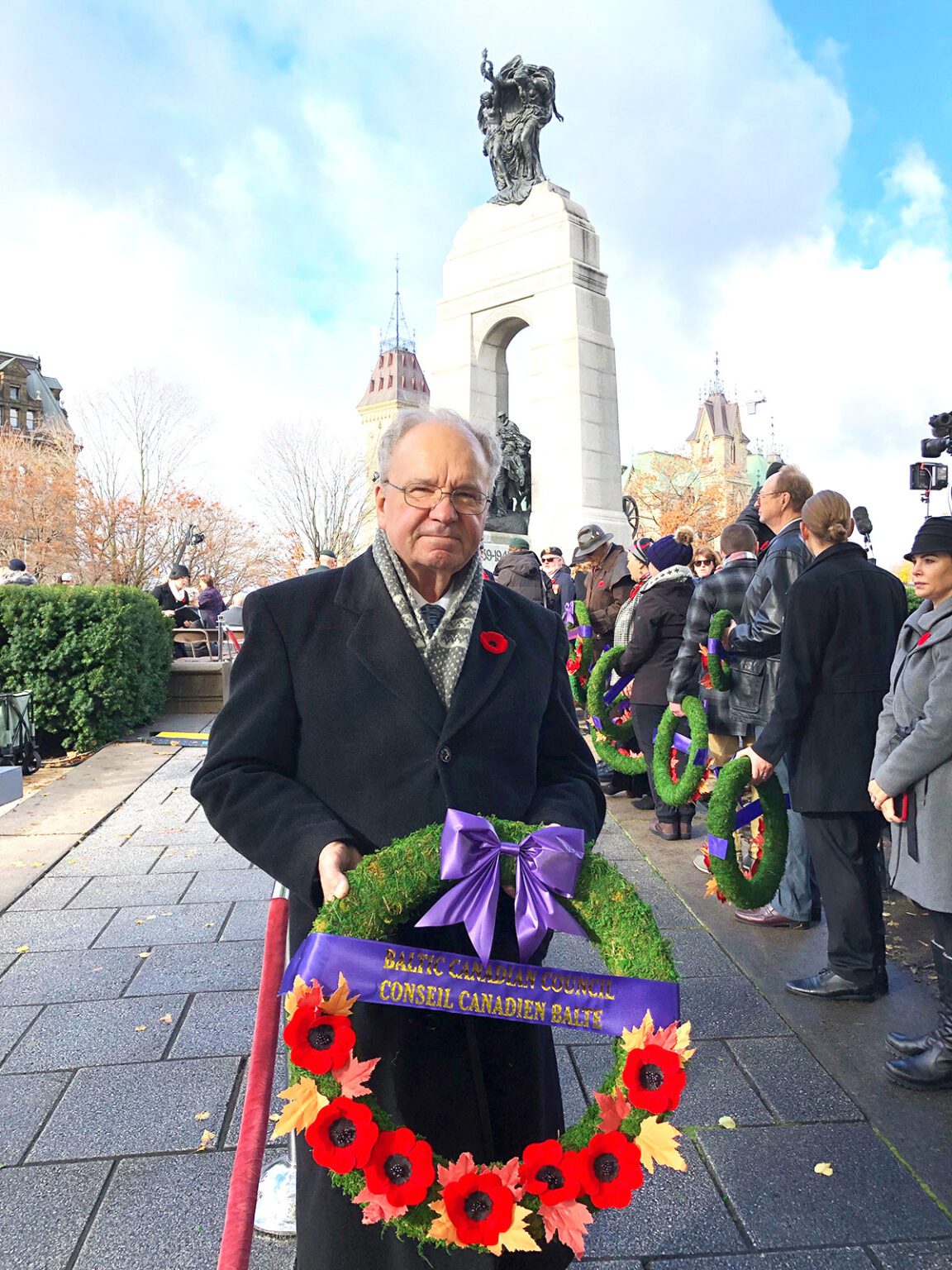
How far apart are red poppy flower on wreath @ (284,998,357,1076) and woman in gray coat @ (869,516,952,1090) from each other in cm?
251

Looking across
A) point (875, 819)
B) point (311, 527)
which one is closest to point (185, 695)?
point (875, 819)

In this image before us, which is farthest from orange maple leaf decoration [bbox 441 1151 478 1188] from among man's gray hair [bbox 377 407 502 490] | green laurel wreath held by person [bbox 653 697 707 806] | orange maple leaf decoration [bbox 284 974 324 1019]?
green laurel wreath held by person [bbox 653 697 707 806]

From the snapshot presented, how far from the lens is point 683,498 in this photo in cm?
4900

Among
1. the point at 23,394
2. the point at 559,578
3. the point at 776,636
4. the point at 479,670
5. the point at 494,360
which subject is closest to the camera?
the point at 479,670

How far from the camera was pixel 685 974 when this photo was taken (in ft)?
14.0

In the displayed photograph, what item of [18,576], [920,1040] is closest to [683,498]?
[18,576]

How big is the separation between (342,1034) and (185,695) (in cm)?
1107

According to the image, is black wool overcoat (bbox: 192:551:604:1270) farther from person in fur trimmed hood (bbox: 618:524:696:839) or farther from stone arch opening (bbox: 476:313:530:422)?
stone arch opening (bbox: 476:313:530:422)

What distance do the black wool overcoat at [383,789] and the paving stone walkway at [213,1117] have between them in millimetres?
849

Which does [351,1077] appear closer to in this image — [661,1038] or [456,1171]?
[456,1171]

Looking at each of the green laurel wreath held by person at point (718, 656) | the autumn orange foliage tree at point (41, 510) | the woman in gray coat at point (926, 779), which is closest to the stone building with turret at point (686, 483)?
the autumn orange foliage tree at point (41, 510)

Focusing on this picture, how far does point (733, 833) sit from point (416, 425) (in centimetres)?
306

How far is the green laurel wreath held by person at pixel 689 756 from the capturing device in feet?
18.1

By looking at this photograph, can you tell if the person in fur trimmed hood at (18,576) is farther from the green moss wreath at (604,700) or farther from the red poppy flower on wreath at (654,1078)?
the red poppy flower on wreath at (654,1078)
